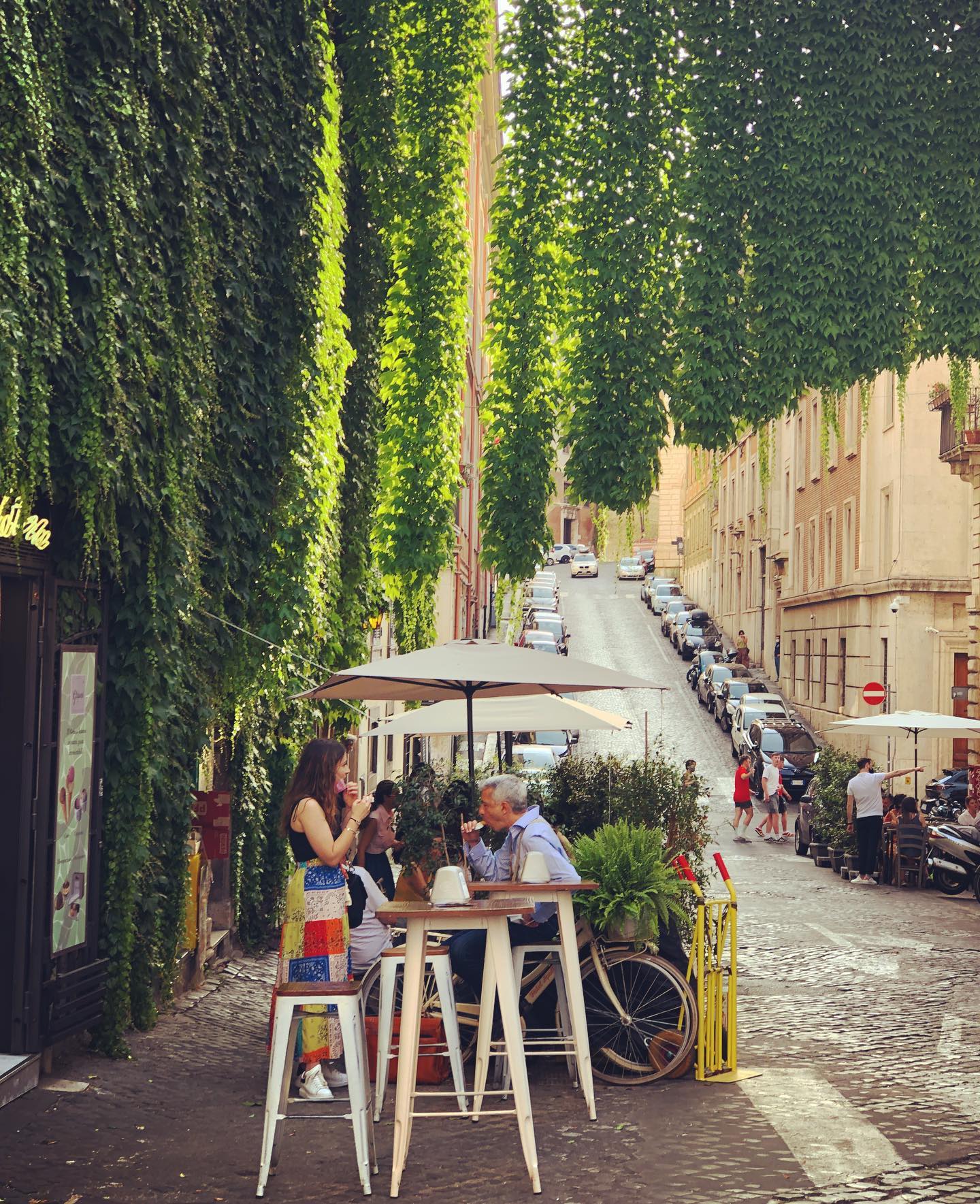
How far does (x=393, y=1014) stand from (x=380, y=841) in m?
2.73

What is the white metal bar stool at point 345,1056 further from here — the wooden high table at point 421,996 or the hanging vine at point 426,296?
the hanging vine at point 426,296

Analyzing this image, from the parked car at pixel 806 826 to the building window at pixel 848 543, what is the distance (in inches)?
725

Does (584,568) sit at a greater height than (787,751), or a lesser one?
greater

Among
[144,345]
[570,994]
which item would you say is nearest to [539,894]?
[570,994]

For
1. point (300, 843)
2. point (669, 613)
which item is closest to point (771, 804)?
point (300, 843)

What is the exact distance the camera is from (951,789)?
30.7 meters

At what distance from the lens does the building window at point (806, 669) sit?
51.2m

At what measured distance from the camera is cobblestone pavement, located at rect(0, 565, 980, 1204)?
6590mm

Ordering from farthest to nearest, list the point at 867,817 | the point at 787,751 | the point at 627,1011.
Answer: the point at 787,751 → the point at 867,817 → the point at 627,1011

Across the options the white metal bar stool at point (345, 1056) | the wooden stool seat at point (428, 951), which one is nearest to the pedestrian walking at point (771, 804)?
the wooden stool seat at point (428, 951)

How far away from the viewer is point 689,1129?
7.62m

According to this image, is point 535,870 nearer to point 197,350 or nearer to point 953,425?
point 197,350

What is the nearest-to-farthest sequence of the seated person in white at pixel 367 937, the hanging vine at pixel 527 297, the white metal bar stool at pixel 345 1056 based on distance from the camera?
1. the white metal bar stool at pixel 345 1056
2. the seated person in white at pixel 367 937
3. the hanging vine at pixel 527 297

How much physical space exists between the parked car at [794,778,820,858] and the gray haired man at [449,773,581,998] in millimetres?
17612
